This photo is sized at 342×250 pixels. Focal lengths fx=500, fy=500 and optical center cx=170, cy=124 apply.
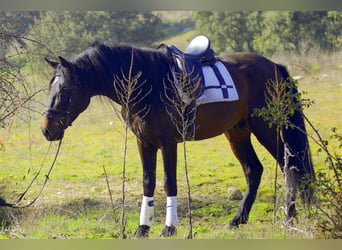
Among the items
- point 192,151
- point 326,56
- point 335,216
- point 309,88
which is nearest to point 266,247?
point 335,216

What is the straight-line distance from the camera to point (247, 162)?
636 cm

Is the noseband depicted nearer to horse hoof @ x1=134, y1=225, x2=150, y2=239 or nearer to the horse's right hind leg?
horse hoof @ x1=134, y1=225, x2=150, y2=239

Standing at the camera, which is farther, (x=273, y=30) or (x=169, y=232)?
(x=273, y=30)

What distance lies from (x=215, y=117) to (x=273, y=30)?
1305cm

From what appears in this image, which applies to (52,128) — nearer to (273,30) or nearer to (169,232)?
(169,232)

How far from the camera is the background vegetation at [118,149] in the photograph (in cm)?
556

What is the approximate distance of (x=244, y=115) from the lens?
6199 millimetres

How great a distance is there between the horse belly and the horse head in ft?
4.64

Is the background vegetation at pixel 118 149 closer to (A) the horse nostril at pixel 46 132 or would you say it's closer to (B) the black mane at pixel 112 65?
(A) the horse nostril at pixel 46 132

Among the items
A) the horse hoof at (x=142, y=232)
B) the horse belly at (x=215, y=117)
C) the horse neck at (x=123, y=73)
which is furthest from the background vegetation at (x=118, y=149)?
the horse belly at (x=215, y=117)

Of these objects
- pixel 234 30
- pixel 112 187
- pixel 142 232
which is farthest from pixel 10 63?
pixel 234 30

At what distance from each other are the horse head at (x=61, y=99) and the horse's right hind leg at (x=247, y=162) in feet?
7.40

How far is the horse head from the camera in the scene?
16.5 feet

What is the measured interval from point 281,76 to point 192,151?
4.60 meters
